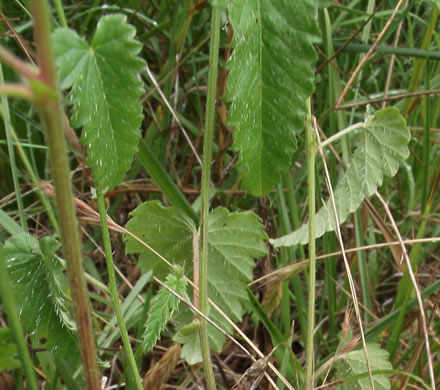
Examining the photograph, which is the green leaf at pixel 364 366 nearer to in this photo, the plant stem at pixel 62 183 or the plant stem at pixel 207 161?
the plant stem at pixel 207 161

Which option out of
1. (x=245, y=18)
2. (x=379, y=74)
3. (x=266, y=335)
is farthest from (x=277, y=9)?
(x=379, y=74)

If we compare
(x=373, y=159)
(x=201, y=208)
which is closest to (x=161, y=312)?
(x=201, y=208)

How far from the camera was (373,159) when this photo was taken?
71 cm

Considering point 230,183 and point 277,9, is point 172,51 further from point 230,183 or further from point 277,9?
point 277,9

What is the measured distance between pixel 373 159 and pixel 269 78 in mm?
276

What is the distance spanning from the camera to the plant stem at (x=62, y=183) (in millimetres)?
269

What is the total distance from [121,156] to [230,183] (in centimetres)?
71

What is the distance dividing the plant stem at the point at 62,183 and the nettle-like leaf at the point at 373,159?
0.39m

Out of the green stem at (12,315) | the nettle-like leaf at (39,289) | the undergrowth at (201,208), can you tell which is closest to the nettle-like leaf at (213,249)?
the undergrowth at (201,208)

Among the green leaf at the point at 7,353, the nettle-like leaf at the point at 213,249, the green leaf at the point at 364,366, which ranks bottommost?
the green leaf at the point at 364,366

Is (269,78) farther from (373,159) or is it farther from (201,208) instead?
(373,159)

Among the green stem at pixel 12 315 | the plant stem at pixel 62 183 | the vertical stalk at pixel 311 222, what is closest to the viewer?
the plant stem at pixel 62 183

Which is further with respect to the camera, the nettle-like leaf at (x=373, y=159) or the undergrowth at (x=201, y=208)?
the nettle-like leaf at (x=373, y=159)

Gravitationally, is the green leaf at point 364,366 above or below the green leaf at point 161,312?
below
